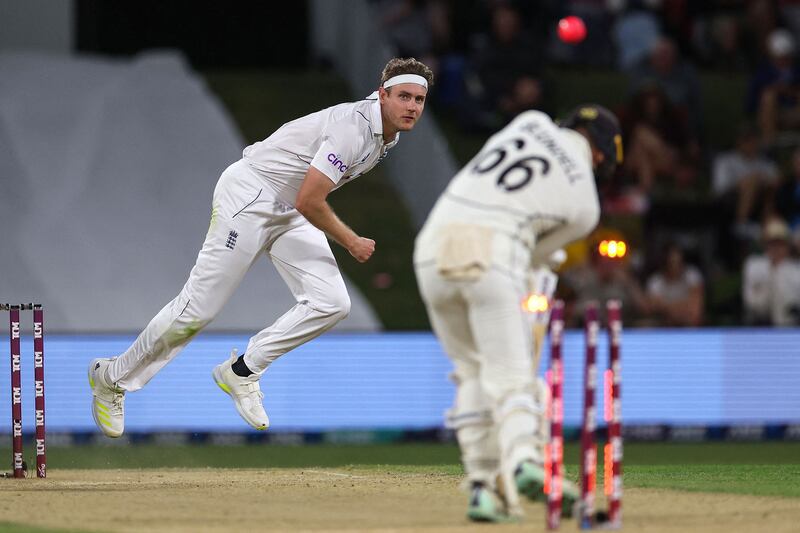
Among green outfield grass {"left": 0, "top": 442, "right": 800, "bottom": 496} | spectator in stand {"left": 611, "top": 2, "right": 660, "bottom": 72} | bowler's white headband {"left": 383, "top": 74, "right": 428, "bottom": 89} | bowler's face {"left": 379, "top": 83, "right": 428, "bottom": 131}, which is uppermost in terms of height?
spectator in stand {"left": 611, "top": 2, "right": 660, "bottom": 72}

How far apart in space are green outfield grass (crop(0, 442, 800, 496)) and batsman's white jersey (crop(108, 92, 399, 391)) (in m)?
1.68

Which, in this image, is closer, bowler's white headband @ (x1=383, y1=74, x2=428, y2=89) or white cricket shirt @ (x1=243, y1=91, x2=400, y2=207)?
white cricket shirt @ (x1=243, y1=91, x2=400, y2=207)

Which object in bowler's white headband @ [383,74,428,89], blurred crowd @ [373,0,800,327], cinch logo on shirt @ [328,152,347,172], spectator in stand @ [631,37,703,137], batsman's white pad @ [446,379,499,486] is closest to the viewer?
batsman's white pad @ [446,379,499,486]

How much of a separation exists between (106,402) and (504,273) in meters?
3.99

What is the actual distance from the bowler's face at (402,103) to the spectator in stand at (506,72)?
9.13 metres

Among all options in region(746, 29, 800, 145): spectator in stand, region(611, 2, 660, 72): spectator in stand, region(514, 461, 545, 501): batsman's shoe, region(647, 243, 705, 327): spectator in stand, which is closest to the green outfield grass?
region(647, 243, 705, 327): spectator in stand

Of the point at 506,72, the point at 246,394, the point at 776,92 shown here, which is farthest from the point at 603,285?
the point at 246,394

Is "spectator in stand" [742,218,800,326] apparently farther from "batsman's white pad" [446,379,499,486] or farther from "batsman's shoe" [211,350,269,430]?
"batsman's white pad" [446,379,499,486]

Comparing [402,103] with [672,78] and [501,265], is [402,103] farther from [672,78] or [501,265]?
[672,78]

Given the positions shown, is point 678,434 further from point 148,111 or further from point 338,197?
point 148,111

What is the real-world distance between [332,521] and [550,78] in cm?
1289

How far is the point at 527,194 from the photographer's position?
744 centimetres

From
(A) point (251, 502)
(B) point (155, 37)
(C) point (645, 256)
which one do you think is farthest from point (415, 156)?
(A) point (251, 502)

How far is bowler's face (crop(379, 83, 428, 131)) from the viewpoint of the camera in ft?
32.0
